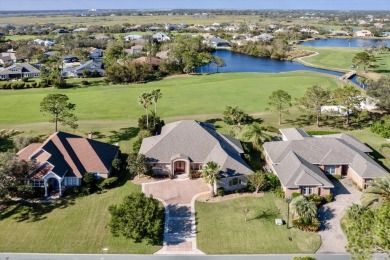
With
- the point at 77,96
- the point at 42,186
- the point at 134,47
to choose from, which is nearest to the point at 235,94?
the point at 77,96

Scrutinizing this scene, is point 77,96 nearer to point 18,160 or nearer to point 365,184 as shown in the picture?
point 18,160

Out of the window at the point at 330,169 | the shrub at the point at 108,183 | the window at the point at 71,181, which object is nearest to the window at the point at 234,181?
the window at the point at 330,169

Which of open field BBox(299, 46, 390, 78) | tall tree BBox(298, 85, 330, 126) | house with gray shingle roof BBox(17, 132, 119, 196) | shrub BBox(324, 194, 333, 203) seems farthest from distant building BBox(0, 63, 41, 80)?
shrub BBox(324, 194, 333, 203)

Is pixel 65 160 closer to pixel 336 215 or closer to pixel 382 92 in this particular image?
pixel 336 215

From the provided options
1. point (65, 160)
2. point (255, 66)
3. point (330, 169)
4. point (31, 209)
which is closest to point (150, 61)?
point (255, 66)

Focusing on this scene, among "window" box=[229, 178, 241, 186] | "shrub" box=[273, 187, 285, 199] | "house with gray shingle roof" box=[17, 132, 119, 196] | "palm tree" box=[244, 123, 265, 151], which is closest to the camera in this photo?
"shrub" box=[273, 187, 285, 199]

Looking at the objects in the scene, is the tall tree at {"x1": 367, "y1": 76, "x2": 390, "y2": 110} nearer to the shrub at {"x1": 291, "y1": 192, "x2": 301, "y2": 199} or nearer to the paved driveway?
the paved driveway
